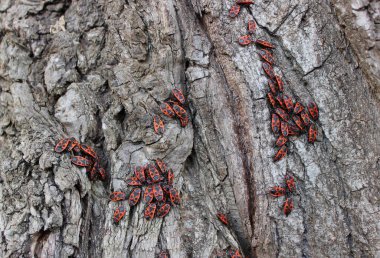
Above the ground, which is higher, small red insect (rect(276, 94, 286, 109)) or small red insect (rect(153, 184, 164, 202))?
small red insect (rect(276, 94, 286, 109))

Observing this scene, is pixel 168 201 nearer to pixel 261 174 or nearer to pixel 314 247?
pixel 261 174

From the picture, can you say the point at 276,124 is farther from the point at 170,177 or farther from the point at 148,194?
the point at 148,194

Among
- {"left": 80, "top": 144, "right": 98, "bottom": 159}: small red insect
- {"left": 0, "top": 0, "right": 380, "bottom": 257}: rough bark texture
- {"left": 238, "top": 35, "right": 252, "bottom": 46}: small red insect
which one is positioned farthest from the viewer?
{"left": 80, "top": 144, "right": 98, "bottom": 159}: small red insect

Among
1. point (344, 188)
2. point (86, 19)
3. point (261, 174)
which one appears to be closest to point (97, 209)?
point (261, 174)

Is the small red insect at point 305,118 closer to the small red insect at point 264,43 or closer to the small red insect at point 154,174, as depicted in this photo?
the small red insect at point 264,43

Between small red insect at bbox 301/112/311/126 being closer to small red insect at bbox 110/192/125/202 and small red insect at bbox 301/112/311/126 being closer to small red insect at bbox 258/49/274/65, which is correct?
small red insect at bbox 258/49/274/65

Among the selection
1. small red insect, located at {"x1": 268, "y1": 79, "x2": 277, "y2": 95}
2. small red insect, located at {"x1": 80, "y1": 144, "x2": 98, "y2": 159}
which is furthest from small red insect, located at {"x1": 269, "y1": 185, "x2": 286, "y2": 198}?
small red insect, located at {"x1": 80, "y1": 144, "x2": 98, "y2": 159}

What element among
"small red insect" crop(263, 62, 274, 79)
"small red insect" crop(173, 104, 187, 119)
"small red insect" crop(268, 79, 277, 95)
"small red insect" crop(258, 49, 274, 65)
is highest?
"small red insect" crop(258, 49, 274, 65)
